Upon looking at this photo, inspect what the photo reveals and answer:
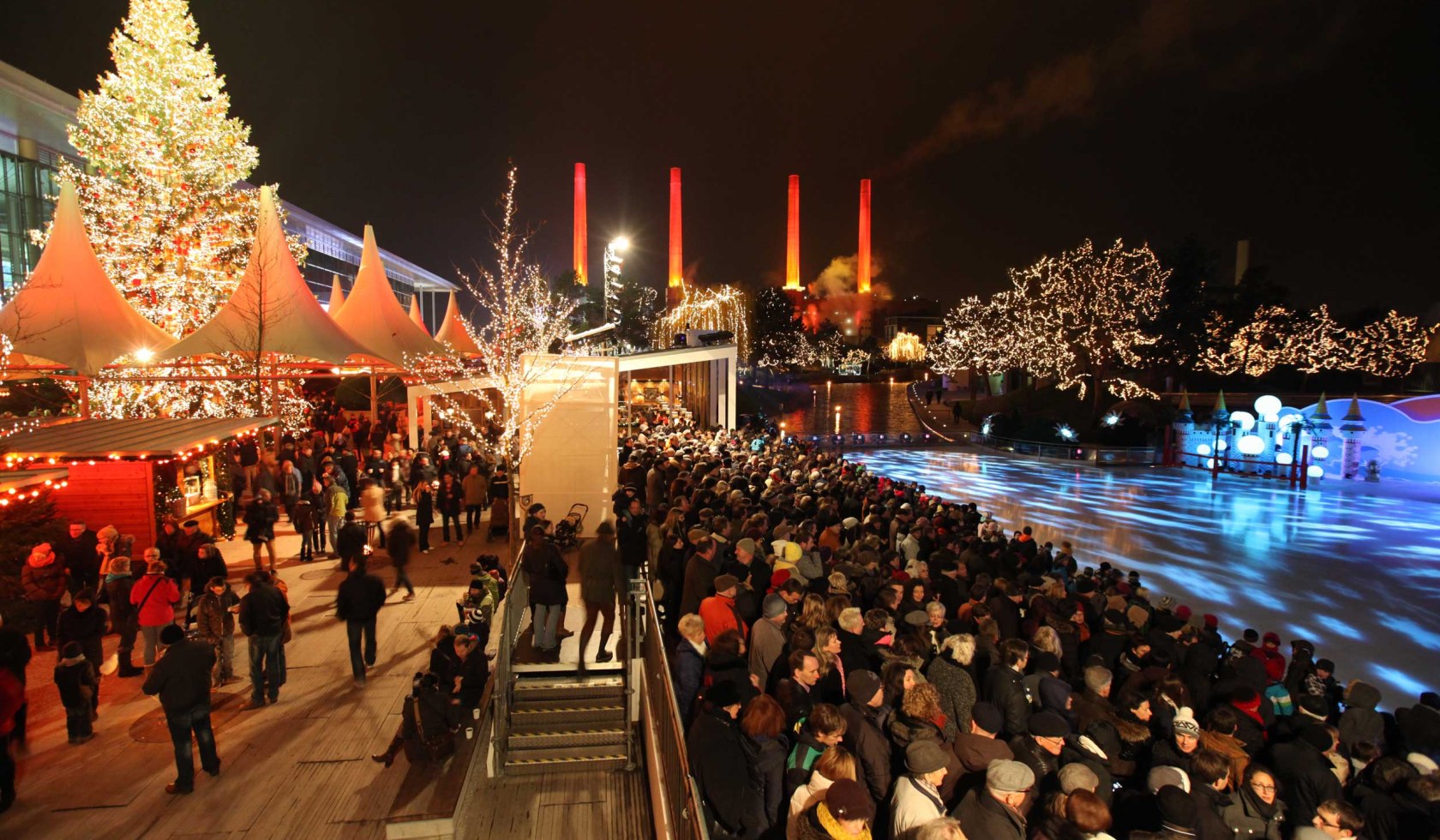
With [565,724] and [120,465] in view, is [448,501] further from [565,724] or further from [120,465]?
[565,724]

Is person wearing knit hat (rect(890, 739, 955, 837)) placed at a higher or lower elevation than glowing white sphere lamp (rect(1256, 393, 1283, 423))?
lower

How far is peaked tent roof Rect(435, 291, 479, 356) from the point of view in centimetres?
2250

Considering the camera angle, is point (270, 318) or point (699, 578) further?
point (270, 318)

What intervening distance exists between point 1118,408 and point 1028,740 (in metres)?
33.5

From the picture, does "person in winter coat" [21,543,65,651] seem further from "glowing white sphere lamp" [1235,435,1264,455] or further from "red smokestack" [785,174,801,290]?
"red smokestack" [785,174,801,290]

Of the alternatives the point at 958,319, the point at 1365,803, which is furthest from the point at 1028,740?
the point at 958,319

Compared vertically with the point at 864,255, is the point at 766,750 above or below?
below

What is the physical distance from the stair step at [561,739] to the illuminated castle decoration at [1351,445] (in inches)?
1001

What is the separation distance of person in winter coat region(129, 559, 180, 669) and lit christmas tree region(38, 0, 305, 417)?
946cm

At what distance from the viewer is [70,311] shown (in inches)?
439

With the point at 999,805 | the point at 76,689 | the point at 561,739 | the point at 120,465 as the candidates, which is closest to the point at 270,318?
the point at 120,465

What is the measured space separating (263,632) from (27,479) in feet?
13.5

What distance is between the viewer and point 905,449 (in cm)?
2938

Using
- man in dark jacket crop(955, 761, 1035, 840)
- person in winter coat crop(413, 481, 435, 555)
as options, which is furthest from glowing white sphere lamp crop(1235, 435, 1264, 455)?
man in dark jacket crop(955, 761, 1035, 840)
